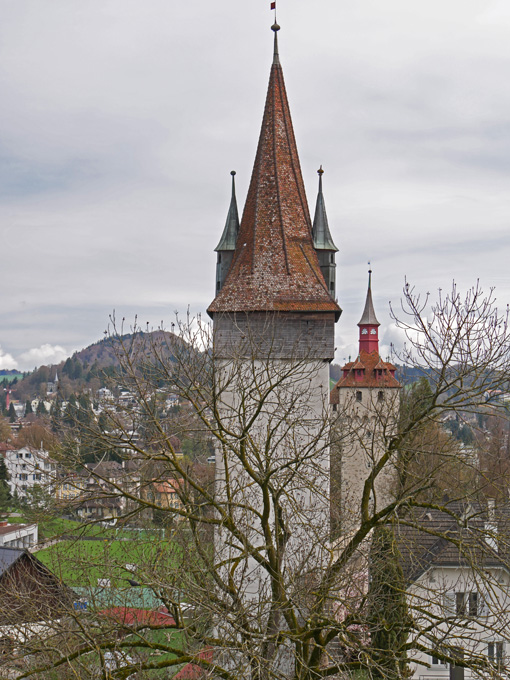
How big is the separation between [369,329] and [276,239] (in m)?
20.8

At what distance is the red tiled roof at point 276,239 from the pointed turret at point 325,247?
0.25m

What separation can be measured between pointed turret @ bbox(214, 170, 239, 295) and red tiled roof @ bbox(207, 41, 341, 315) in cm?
42

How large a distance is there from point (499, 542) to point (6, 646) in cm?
549

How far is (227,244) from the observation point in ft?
60.7

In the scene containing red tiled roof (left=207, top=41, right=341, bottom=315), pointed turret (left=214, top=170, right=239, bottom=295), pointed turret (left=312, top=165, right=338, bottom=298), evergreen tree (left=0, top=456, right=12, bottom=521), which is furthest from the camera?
evergreen tree (left=0, top=456, right=12, bottom=521)

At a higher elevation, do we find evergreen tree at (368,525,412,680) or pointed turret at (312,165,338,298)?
pointed turret at (312,165,338,298)

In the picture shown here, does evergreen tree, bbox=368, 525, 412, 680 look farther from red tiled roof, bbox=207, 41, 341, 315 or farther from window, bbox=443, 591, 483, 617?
red tiled roof, bbox=207, 41, 341, 315

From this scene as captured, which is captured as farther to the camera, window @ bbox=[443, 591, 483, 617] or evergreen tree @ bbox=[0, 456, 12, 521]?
evergreen tree @ bbox=[0, 456, 12, 521]

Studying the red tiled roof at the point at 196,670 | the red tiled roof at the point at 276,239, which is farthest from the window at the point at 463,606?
the red tiled roof at the point at 276,239

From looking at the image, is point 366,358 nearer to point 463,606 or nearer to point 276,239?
point 276,239

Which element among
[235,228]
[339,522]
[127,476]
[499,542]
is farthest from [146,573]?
[235,228]

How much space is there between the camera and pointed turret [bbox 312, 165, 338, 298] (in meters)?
18.1

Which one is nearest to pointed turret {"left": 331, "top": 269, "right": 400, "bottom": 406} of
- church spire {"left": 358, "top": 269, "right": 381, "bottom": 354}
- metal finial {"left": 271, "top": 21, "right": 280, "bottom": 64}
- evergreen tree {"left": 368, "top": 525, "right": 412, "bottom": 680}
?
church spire {"left": 358, "top": 269, "right": 381, "bottom": 354}

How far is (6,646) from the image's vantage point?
7859 mm
